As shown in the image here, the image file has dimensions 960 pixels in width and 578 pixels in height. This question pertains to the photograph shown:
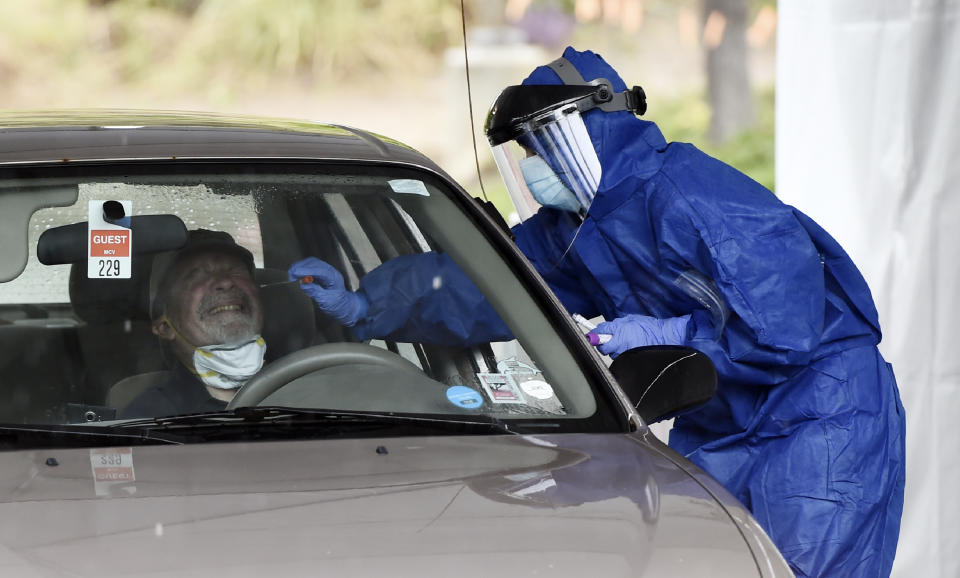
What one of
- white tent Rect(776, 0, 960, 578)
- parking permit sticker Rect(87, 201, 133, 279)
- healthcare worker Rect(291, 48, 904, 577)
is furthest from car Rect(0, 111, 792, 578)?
white tent Rect(776, 0, 960, 578)

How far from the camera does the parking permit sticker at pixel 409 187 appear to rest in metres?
2.72

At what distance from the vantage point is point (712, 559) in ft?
6.02

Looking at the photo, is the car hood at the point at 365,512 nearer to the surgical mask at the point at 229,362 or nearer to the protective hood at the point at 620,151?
the surgical mask at the point at 229,362

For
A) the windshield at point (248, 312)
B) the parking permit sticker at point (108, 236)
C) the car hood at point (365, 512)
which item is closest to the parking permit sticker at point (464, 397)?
the windshield at point (248, 312)

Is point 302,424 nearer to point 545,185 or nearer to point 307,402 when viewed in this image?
point 307,402

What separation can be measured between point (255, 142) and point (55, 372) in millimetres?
623

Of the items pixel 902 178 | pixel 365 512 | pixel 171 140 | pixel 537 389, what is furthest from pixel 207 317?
pixel 902 178

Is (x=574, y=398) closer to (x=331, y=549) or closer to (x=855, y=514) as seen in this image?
(x=331, y=549)

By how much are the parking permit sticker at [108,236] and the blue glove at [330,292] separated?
1.16 ft

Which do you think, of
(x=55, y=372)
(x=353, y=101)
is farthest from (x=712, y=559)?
(x=353, y=101)

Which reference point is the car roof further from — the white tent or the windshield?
the white tent

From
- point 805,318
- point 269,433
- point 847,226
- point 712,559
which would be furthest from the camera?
point 847,226

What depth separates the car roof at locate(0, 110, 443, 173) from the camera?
2.50 metres

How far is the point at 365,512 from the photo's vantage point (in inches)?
74.8
